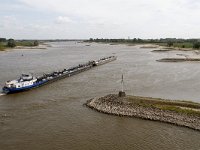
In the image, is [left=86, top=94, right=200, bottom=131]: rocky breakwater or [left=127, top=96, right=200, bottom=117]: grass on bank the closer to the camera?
[left=86, top=94, right=200, bottom=131]: rocky breakwater

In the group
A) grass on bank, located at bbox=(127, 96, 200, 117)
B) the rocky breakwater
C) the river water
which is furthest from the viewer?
grass on bank, located at bbox=(127, 96, 200, 117)

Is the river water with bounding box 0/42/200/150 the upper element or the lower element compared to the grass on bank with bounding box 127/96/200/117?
lower

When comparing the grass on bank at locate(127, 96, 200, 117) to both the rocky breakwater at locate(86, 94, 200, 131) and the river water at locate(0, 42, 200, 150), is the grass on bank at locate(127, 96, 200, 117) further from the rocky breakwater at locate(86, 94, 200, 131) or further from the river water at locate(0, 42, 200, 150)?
the river water at locate(0, 42, 200, 150)

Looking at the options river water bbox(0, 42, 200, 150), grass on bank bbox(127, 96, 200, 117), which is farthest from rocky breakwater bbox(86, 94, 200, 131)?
river water bbox(0, 42, 200, 150)

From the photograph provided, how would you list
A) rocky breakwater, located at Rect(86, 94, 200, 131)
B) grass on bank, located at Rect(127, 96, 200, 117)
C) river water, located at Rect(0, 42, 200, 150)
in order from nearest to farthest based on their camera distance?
river water, located at Rect(0, 42, 200, 150) → rocky breakwater, located at Rect(86, 94, 200, 131) → grass on bank, located at Rect(127, 96, 200, 117)

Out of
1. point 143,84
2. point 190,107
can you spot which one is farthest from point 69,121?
point 143,84

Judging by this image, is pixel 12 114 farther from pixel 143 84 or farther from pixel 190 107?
pixel 143 84

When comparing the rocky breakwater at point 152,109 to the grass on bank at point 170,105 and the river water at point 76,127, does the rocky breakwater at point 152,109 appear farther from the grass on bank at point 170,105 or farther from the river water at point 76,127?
the river water at point 76,127

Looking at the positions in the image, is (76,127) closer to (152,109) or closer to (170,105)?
(152,109)
